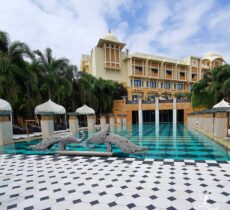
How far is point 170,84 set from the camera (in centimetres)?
3666

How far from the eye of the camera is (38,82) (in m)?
16.5

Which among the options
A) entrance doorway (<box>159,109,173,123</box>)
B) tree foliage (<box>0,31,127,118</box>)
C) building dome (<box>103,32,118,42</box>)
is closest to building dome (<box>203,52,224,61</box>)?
entrance doorway (<box>159,109,173,123</box>)

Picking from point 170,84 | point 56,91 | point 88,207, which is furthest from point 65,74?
point 170,84

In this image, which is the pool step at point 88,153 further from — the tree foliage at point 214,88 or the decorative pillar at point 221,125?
the tree foliage at point 214,88

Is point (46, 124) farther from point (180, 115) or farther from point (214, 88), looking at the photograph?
point (180, 115)

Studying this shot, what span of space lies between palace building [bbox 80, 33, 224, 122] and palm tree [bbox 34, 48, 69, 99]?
13.2m

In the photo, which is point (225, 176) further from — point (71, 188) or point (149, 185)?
point (71, 188)

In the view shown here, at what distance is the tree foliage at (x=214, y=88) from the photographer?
18.0 metres

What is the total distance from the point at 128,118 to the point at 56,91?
13.9 metres

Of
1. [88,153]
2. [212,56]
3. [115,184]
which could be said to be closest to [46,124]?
[88,153]

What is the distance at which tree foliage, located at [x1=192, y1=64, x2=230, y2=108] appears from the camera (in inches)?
709

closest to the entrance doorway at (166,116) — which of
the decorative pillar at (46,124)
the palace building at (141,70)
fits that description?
the palace building at (141,70)

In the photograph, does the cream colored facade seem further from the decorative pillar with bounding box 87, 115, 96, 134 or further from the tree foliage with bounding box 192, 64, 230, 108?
the decorative pillar with bounding box 87, 115, 96, 134

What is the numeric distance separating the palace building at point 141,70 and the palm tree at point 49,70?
1324cm
